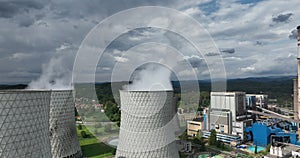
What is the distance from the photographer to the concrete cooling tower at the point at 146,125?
1686 centimetres

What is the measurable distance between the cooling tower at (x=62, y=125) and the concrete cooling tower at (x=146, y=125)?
7.23 meters

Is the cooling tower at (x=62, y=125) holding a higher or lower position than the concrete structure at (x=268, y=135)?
higher

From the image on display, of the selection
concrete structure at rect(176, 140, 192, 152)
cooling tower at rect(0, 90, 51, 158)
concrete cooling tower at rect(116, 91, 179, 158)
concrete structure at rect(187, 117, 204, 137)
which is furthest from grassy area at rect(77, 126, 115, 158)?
concrete structure at rect(187, 117, 204, 137)

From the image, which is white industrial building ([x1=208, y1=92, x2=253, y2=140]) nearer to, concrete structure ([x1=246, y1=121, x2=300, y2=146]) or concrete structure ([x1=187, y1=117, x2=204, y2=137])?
concrete structure ([x1=187, y1=117, x2=204, y2=137])

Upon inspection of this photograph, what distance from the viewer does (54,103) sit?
21.0m

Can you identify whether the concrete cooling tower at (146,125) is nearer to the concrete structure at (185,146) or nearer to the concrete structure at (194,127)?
the concrete structure at (185,146)

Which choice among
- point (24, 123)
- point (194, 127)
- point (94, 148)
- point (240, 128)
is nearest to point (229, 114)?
point (240, 128)

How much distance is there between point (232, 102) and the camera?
40.5 meters

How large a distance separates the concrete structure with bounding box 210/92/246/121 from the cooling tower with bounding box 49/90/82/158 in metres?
27.5

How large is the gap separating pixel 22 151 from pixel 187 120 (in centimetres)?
3431

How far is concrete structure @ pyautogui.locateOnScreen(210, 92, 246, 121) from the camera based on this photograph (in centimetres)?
4022

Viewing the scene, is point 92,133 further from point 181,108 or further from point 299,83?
point 299,83

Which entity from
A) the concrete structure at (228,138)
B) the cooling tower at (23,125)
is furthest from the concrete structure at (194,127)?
the cooling tower at (23,125)

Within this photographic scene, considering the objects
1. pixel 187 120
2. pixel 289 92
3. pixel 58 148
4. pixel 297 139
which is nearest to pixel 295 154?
pixel 297 139
